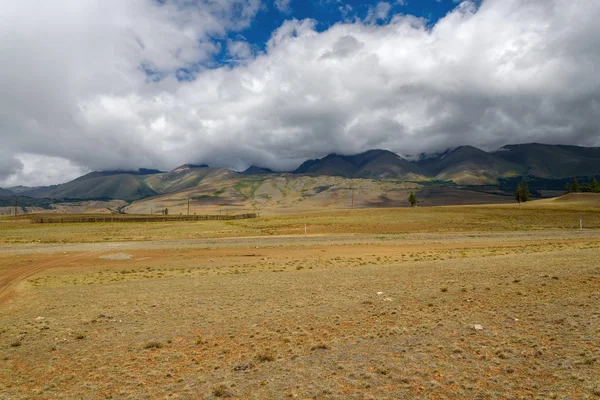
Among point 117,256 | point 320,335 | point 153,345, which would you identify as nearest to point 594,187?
point 117,256

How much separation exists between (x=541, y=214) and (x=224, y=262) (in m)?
78.9

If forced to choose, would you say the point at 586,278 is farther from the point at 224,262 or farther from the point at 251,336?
the point at 224,262

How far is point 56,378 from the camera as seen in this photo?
9.63 metres

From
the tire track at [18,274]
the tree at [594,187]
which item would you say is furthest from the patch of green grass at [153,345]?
A: the tree at [594,187]

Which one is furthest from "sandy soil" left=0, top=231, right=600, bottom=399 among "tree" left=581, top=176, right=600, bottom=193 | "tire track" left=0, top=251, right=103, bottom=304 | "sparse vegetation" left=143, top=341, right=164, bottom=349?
"tree" left=581, top=176, right=600, bottom=193

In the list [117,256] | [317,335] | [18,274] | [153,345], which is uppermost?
[317,335]

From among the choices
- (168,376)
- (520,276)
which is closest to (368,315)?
(168,376)

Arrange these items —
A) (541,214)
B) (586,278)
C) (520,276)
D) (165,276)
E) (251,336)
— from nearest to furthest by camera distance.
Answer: (251,336) → (586,278) → (520,276) → (165,276) → (541,214)

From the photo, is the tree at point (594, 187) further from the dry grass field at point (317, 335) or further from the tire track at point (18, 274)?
the tire track at point (18, 274)

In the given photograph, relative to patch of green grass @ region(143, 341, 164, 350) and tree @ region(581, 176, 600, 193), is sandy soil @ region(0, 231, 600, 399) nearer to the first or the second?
patch of green grass @ region(143, 341, 164, 350)

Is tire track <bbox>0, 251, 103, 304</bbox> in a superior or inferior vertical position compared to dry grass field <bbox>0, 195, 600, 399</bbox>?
inferior

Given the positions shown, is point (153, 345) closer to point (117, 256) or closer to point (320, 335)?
point (320, 335)

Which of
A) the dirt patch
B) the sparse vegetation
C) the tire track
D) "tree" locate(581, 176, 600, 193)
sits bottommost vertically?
the dirt patch

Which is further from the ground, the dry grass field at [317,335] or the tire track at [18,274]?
the dry grass field at [317,335]
